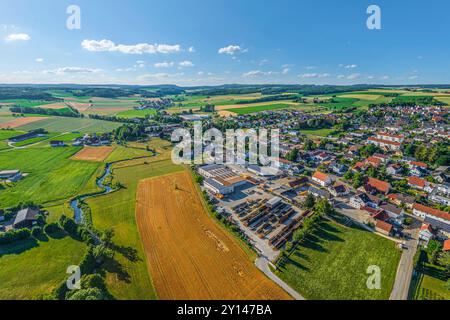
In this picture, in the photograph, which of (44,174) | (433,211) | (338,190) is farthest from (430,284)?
(44,174)

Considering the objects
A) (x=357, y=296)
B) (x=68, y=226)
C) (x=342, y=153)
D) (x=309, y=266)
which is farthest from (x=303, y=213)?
(x=342, y=153)

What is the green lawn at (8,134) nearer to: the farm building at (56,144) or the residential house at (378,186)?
the farm building at (56,144)

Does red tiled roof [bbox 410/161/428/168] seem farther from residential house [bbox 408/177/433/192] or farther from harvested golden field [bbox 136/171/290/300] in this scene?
harvested golden field [bbox 136/171/290/300]

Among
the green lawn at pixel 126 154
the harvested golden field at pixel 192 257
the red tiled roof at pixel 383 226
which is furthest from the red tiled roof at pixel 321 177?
the green lawn at pixel 126 154

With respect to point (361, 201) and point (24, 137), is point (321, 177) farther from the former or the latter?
point (24, 137)

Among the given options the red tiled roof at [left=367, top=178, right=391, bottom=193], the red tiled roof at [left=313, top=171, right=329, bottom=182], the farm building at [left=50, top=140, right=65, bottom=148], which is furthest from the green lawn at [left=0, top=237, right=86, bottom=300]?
the farm building at [left=50, top=140, right=65, bottom=148]
